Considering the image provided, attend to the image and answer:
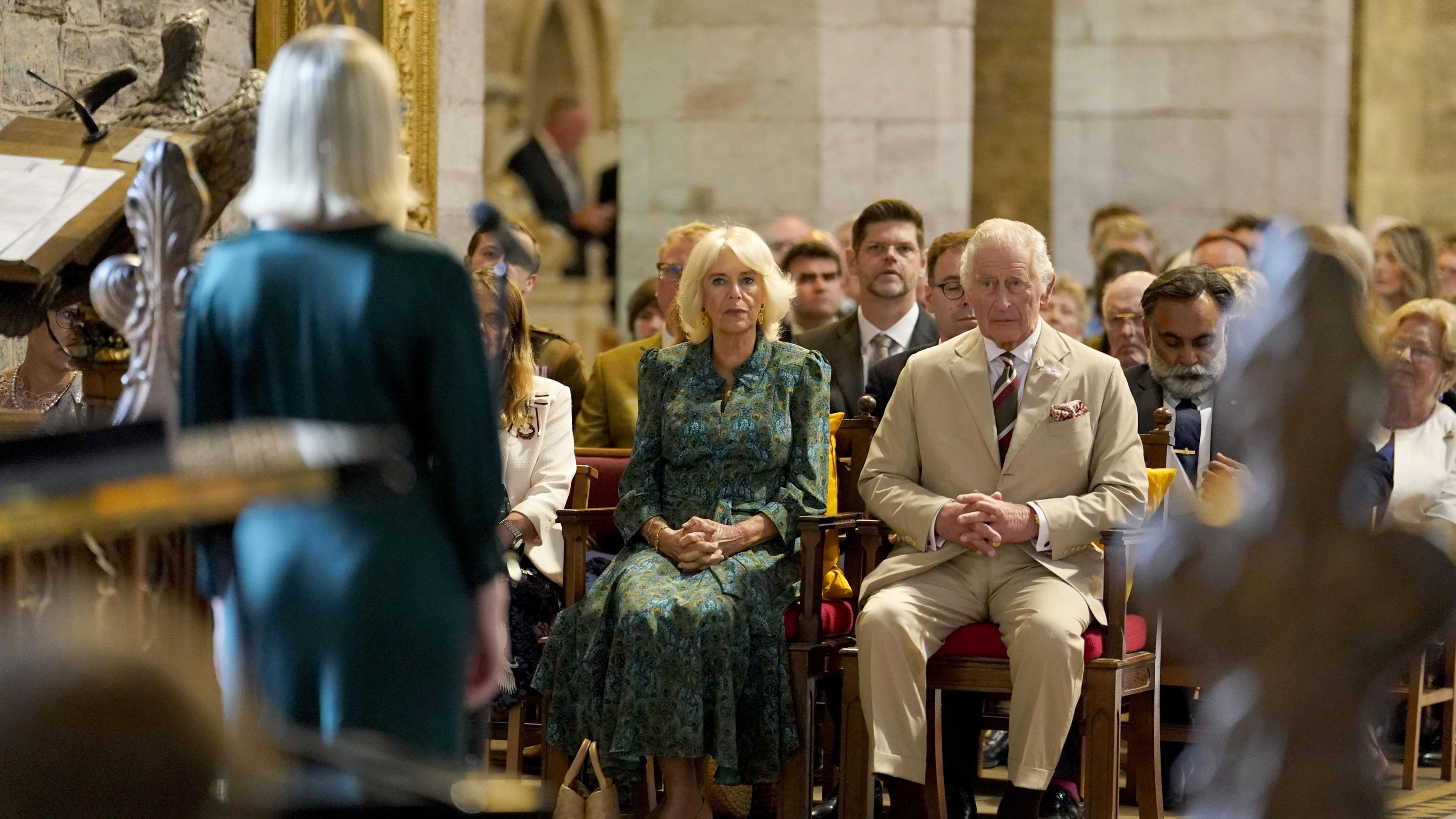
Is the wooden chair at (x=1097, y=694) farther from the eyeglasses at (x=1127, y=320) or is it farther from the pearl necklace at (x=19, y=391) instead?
the pearl necklace at (x=19, y=391)

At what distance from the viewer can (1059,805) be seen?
19.1 ft

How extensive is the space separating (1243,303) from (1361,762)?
5.06m

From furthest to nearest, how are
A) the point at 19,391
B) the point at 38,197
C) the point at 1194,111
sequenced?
the point at 1194,111, the point at 19,391, the point at 38,197

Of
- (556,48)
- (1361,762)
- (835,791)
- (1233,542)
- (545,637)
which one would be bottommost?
(835,791)

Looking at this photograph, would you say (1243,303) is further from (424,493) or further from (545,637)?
(424,493)

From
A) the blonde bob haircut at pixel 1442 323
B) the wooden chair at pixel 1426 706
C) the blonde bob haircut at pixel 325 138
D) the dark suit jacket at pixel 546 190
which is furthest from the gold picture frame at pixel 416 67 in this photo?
the dark suit jacket at pixel 546 190

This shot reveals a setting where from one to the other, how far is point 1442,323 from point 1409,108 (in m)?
6.95

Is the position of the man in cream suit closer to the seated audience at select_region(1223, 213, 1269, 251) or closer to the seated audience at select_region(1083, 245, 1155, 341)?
the seated audience at select_region(1083, 245, 1155, 341)

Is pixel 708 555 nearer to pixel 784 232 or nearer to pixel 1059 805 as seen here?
pixel 1059 805

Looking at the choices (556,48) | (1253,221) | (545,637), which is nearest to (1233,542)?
(545,637)

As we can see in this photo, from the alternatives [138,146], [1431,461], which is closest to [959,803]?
[1431,461]

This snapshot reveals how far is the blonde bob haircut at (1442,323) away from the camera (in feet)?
22.8

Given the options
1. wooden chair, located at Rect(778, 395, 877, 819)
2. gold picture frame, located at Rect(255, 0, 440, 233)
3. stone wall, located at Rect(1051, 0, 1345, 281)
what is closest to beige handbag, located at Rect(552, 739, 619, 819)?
wooden chair, located at Rect(778, 395, 877, 819)

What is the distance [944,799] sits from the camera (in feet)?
18.1
